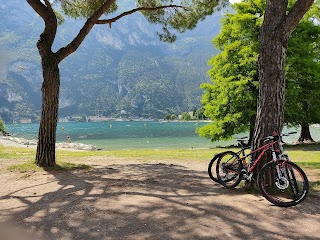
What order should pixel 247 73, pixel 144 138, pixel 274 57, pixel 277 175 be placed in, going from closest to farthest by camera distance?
pixel 277 175 < pixel 274 57 < pixel 247 73 < pixel 144 138

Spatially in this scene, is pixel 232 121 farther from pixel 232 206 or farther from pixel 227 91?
pixel 232 206

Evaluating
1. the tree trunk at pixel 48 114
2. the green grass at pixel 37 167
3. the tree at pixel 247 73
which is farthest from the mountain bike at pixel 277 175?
the tree at pixel 247 73

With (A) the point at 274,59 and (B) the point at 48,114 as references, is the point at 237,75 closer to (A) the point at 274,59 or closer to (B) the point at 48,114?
(B) the point at 48,114

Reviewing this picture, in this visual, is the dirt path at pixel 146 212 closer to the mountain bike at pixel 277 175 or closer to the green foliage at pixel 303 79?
the mountain bike at pixel 277 175

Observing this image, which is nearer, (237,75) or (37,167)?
(37,167)

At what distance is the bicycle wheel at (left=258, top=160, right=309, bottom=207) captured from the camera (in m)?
5.45

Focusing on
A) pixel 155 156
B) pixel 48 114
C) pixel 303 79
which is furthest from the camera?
pixel 303 79

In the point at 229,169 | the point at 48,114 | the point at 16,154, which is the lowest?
the point at 16,154

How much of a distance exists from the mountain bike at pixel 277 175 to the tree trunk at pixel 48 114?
5325 millimetres

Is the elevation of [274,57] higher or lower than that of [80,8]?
lower

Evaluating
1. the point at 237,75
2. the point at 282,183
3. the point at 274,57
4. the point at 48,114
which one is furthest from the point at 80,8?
the point at 237,75

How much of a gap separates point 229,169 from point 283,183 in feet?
4.27

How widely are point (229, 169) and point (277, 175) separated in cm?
116

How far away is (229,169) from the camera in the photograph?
679cm
